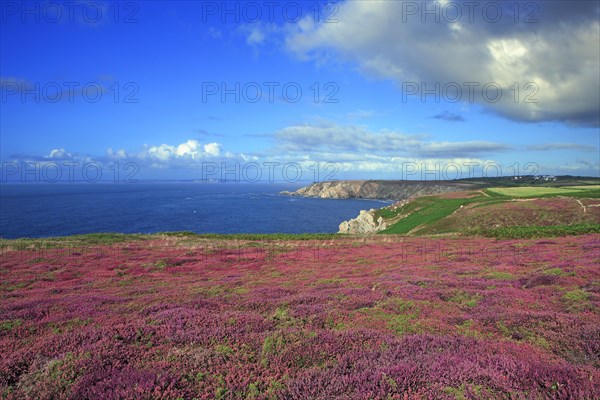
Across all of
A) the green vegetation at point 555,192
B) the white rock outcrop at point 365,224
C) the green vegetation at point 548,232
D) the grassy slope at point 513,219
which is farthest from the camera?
the white rock outcrop at point 365,224

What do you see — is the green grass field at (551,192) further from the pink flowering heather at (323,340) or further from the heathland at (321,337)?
the pink flowering heather at (323,340)

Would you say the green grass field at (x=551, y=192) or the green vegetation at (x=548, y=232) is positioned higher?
the green grass field at (x=551, y=192)

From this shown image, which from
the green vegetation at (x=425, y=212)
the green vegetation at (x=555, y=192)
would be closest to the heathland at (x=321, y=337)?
the green vegetation at (x=425, y=212)

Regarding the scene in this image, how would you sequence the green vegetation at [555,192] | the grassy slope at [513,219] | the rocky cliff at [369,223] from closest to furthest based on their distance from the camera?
the grassy slope at [513,219]
the green vegetation at [555,192]
the rocky cliff at [369,223]

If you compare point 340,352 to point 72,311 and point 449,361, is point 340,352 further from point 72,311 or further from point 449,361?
point 72,311

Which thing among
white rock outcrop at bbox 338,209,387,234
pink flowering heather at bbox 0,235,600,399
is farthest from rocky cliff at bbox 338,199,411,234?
pink flowering heather at bbox 0,235,600,399

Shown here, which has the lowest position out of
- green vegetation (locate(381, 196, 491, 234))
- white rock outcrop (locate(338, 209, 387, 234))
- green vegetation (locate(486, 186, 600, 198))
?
white rock outcrop (locate(338, 209, 387, 234))

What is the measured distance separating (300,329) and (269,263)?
68.1 ft

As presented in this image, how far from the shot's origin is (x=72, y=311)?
43.2ft

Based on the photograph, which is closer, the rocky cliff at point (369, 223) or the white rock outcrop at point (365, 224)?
the rocky cliff at point (369, 223)

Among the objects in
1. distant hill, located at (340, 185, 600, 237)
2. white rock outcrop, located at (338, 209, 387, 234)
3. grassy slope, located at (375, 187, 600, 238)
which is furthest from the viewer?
white rock outcrop, located at (338, 209, 387, 234)

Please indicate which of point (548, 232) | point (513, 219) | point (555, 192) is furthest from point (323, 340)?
point (555, 192)

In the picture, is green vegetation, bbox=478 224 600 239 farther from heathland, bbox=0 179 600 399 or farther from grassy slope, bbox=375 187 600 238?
heathland, bbox=0 179 600 399

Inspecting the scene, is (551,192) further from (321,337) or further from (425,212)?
(321,337)
